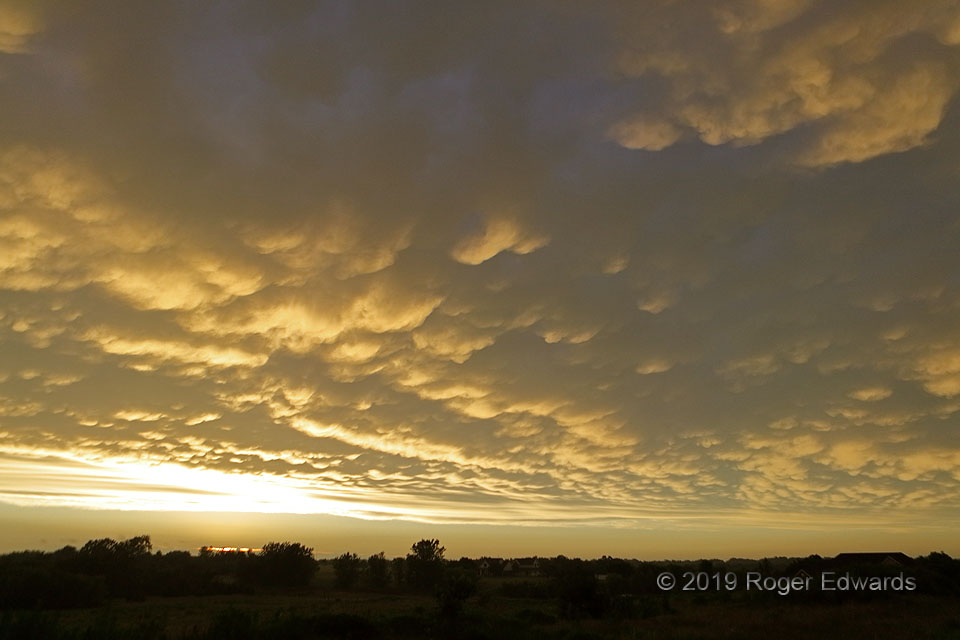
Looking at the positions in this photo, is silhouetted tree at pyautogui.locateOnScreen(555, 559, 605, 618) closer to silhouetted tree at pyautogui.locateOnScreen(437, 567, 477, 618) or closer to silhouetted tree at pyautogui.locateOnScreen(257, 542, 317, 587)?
silhouetted tree at pyautogui.locateOnScreen(437, 567, 477, 618)

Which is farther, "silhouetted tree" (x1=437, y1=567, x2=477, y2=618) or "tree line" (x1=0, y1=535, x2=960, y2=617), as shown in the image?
"tree line" (x1=0, y1=535, x2=960, y2=617)

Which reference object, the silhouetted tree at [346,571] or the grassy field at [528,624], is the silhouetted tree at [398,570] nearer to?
the silhouetted tree at [346,571]

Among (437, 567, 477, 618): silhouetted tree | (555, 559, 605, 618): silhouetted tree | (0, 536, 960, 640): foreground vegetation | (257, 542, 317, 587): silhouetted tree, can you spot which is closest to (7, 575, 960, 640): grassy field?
(0, 536, 960, 640): foreground vegetation

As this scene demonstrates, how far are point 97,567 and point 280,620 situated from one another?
56791mm

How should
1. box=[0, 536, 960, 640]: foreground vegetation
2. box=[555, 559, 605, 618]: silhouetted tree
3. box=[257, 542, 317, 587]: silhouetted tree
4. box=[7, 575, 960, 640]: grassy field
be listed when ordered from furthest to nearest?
box=[257, 542, 317, 587]: silhouetted tree
box=[555, 559, 605, 618]: silhouetted tree
box=[0, 536, 960, 640]: foreground vegetation
box=[7, 575, 960, 640]: grassy field

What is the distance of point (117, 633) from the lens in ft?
77.7

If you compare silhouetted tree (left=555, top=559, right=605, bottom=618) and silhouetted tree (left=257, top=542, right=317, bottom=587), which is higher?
silhouetted tree (left=555, top=559, right=605, bottom=618)

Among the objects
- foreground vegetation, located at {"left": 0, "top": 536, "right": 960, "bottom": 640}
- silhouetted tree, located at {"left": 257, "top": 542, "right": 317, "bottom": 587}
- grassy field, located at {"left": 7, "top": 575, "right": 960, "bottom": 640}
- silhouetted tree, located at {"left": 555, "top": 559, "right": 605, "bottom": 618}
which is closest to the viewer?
grassy field, located at {"left": 7, "top": 575, "right": 960, "bottom": 640}

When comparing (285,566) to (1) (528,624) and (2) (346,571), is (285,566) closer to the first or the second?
(2) (346,571)

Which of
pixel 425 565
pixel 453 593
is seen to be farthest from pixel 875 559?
pixel 453 593

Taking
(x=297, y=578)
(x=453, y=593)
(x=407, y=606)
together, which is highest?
(x=453, y=593)

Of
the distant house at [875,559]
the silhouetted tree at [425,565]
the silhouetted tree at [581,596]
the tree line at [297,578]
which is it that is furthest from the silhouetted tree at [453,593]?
the distant house at [875,559]

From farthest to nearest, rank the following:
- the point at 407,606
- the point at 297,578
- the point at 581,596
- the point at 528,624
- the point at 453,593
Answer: the point at 297,578, the point at 407,606, the point at 581,596, the point at 453,593, the point at 528,624

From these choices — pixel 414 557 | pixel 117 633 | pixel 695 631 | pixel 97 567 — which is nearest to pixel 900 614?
pixel 695 631
